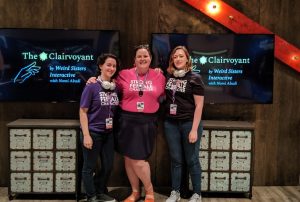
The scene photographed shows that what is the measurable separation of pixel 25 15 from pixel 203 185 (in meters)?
2.45

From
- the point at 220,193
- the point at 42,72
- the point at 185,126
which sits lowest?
the point at 220,193

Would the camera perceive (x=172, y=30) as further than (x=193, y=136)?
Yes

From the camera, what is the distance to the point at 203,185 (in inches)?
168

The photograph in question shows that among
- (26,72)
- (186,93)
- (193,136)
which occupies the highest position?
(26,72)

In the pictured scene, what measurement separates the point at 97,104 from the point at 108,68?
33 cm

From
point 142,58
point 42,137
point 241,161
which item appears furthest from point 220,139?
point 42,137

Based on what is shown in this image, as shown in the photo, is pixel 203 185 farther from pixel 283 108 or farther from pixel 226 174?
pixel 283 108

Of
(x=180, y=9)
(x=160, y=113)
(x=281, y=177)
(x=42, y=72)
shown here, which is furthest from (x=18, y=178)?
(x=281, y=177)

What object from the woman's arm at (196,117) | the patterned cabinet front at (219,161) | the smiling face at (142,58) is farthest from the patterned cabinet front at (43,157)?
the patterned cabinet front at (219,161)

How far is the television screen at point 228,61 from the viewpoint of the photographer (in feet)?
14.1

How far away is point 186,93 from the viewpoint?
3830 mm

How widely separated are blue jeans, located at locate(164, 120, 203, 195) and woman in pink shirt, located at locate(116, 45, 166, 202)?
0.55 feet

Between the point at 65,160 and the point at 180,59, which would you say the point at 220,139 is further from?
the point at 65,160


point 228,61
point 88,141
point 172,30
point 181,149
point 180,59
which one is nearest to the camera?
point 88,141
